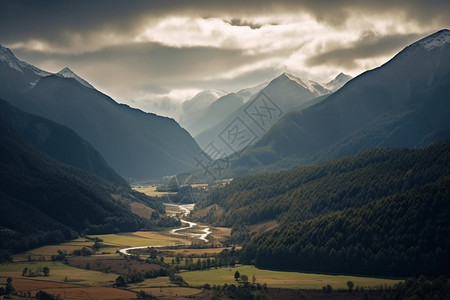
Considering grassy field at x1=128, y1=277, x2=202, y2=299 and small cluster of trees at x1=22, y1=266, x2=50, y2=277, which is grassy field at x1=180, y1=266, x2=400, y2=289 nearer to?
grassy field at x1=128, y1=277, x2=202, y2=299

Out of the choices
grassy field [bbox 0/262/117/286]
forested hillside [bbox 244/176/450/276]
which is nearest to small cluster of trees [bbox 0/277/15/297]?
grassy field [bbox 0/262/117/286]

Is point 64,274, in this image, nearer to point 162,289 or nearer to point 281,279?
point 162,289

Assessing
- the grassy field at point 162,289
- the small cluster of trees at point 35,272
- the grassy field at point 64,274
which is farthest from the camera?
the small cluster of trees at point 35,272

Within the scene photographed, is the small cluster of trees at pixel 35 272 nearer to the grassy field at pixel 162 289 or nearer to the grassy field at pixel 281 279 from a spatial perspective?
the grassy field at pixel 162 289

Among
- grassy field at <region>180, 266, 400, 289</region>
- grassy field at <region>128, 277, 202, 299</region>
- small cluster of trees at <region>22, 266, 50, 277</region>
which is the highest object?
small cluster of trees at <region>22, 266, 50, 277</region>

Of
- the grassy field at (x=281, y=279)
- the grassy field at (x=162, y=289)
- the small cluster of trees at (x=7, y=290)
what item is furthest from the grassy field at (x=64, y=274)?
the grassy field at (x=281, y=279)

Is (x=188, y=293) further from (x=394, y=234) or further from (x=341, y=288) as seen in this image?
(x=394, y=234)

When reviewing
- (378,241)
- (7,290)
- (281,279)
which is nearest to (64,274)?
(7,290)

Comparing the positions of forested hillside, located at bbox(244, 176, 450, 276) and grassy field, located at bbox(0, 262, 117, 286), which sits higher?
forested hillside, located at bbox(244, 176, 450, 276)
